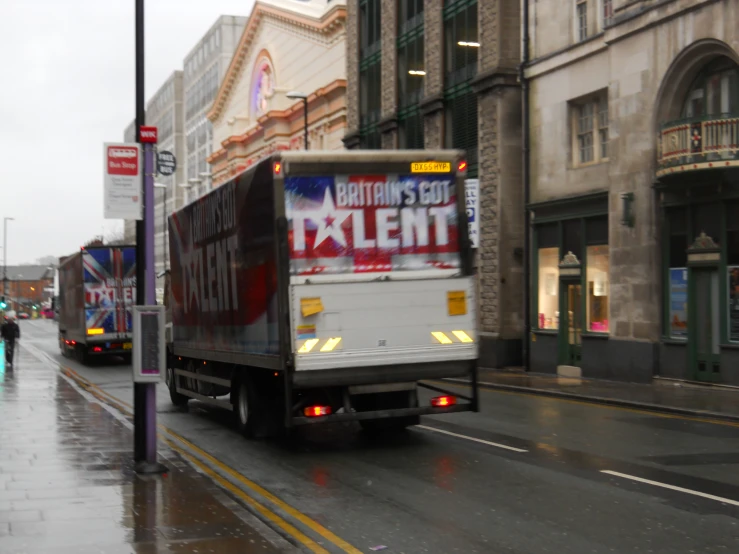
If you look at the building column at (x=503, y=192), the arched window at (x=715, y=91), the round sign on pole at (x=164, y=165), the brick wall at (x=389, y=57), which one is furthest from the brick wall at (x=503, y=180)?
the round sign on pole at (x=164, y=165)

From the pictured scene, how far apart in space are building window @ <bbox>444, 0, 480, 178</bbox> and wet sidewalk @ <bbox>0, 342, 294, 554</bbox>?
64.9 feet

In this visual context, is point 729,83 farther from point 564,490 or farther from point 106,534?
point 106,534

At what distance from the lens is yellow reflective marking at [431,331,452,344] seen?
12.8 meters

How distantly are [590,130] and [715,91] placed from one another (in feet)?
16.6

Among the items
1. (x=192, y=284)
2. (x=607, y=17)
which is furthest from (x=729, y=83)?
(x=192, y=284)

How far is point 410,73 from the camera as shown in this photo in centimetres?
3738

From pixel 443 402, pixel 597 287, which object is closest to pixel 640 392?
pixel 597 287

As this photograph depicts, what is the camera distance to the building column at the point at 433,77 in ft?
113

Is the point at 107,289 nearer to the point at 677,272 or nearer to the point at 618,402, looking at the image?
the point at 677,272

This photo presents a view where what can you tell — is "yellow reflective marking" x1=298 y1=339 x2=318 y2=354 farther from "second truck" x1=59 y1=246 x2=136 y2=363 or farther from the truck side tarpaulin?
"second truck" x1=59 y1=246 x2=136 y2=363

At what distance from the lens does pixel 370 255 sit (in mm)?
12570

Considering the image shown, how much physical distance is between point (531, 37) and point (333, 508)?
2219 cm

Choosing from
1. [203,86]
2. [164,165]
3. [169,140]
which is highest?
[203,86]

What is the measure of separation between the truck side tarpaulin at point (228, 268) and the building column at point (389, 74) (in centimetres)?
2116
